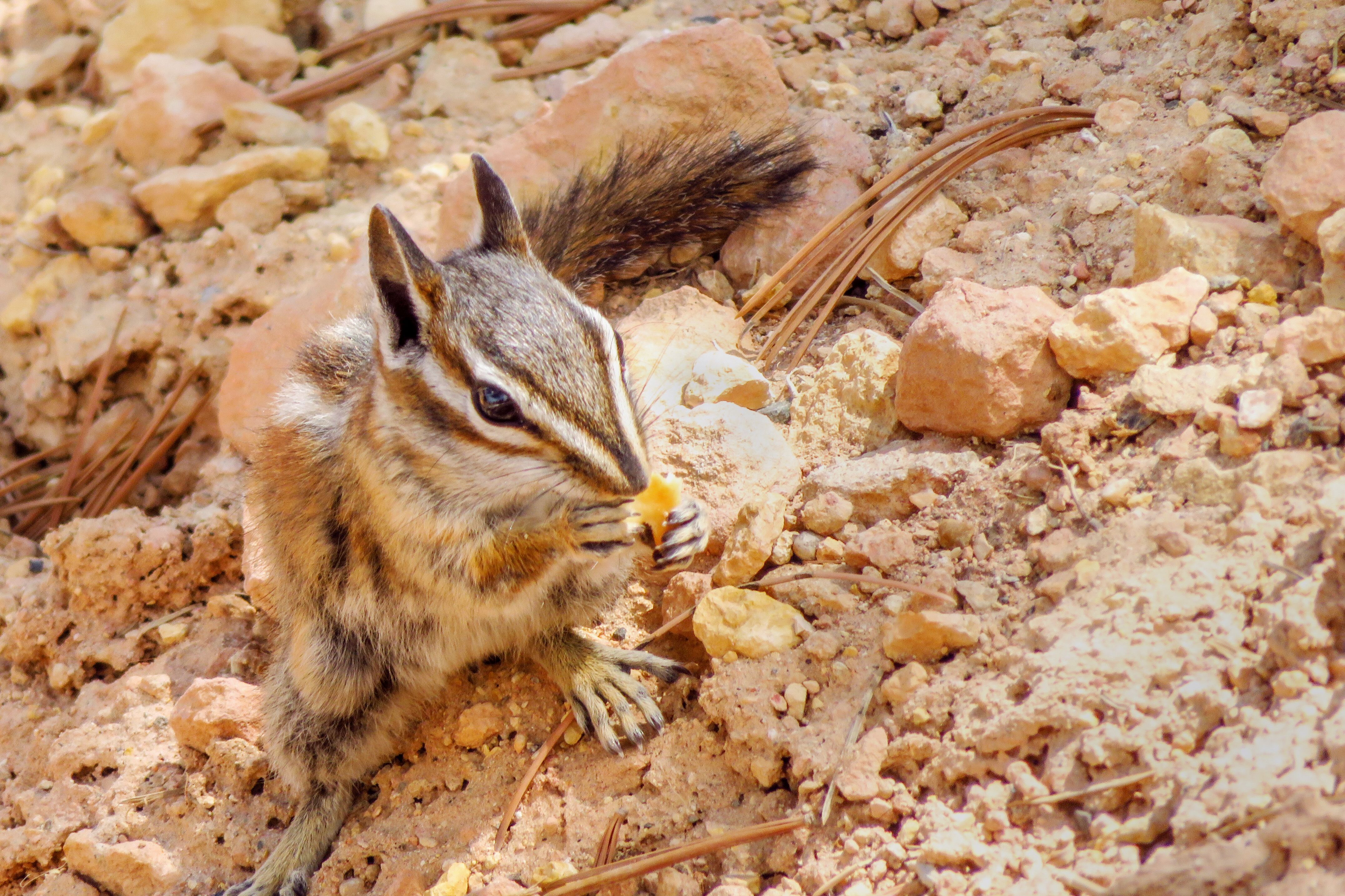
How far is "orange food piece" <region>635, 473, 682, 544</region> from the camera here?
2248 mm

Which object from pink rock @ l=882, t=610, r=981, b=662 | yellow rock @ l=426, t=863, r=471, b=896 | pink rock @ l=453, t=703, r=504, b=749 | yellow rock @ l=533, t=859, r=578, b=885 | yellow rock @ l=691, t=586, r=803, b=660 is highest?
pink rock @ l=882, t=610, r=981, b=662

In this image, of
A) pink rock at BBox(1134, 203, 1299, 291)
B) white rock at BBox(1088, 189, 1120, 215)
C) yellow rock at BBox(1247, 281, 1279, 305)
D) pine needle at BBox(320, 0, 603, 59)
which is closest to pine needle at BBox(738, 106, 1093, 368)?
white rock at BBox(1088, 189, 1120, 215)

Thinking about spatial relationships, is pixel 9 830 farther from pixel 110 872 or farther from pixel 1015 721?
pixel 1015 721

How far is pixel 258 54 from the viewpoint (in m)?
4.26

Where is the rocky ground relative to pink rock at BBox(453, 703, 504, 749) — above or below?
above

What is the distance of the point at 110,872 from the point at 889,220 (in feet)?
9.19

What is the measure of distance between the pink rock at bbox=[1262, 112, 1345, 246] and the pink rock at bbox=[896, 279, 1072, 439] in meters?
0.48

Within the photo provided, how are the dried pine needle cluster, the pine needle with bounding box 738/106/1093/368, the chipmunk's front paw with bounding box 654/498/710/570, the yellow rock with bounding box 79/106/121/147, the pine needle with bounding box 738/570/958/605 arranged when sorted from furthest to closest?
1. the yellow rock with bounding box 79/106/121/147
2. the dried pine needle cluster
3. the pine needle with bounding box 738/106/1093/368
4. the chipmunk's front paw with bounding box 654/498/710/570
5. the pine needle with bounding box 738/570/958/605

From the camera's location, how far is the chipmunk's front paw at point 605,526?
223 cm

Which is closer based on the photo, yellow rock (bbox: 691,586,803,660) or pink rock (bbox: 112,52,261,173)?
yellow rock (bbox: 691,586,803,660)

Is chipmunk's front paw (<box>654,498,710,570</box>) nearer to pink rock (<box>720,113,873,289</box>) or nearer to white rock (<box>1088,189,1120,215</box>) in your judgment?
Answer: pink rock (<box>720,113,873,289</box>)

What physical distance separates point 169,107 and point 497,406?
287 cm

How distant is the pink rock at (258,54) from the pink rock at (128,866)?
3075 millimetres

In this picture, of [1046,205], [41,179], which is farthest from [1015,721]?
[41,179]
